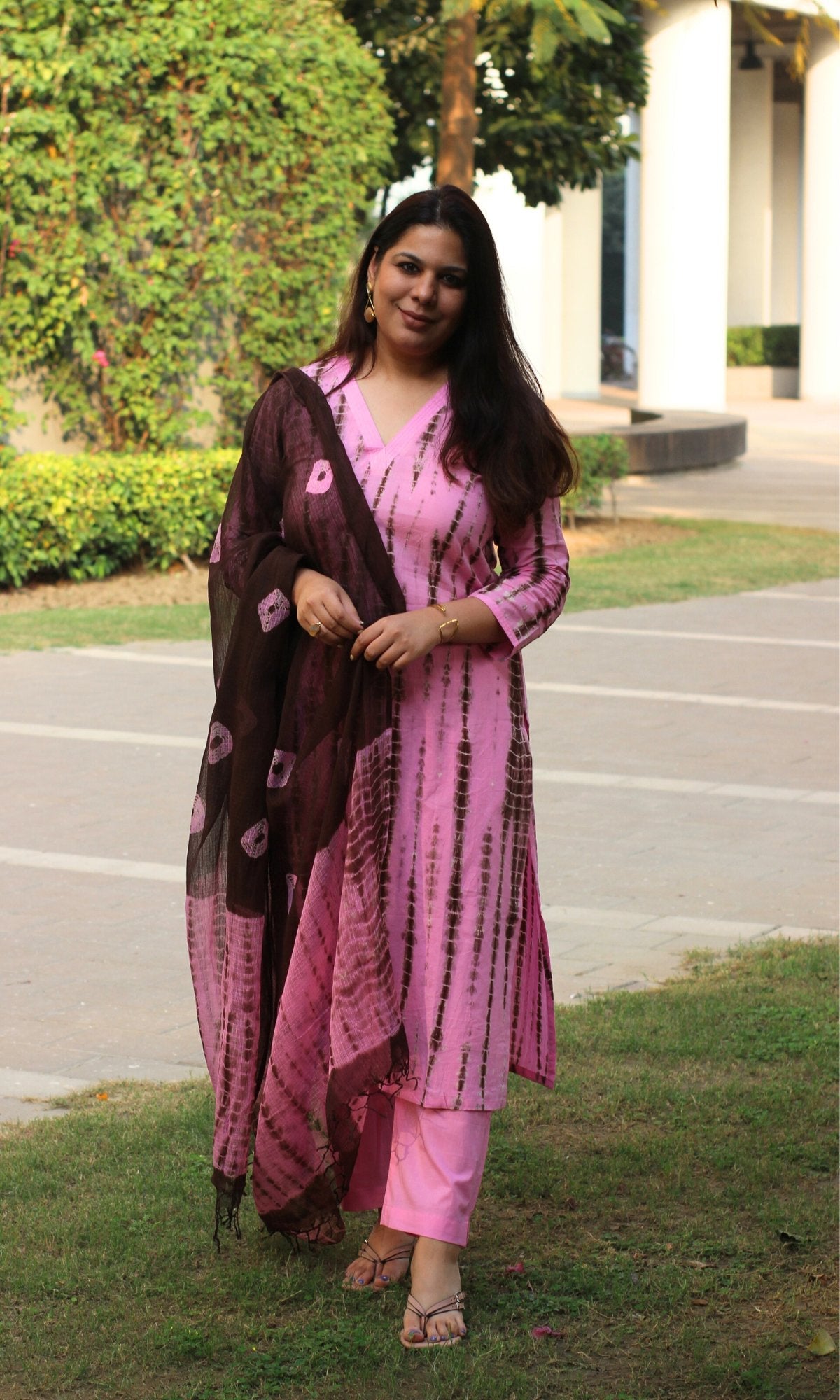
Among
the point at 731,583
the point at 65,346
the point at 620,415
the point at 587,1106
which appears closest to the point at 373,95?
the point at 65,346

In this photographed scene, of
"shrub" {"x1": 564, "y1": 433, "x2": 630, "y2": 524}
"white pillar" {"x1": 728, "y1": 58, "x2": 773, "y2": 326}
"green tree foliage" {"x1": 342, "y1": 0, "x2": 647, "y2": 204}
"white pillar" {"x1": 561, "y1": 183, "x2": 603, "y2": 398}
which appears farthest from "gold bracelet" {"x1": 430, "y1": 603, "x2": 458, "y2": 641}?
"white pillar" {"x1": 728, "y1": 58, "x2": 773, "y2": 326}

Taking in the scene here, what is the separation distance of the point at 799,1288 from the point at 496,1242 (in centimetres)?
55

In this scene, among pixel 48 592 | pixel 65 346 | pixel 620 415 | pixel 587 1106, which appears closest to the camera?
pixel 587 1106

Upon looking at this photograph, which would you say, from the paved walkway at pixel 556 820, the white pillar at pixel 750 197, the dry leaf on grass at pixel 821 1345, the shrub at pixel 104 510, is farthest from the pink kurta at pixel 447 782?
the white pillar at pixel 750 197

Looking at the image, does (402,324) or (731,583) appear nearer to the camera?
(402,324)

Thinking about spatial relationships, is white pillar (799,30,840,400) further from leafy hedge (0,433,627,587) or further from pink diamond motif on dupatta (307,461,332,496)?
pink diamond motif on dupatta (307,461,332,496)

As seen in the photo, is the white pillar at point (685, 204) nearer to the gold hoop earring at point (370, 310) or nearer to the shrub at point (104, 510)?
the shrub at point (104, 510)

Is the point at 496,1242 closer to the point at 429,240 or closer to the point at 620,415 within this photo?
the point at 429,240

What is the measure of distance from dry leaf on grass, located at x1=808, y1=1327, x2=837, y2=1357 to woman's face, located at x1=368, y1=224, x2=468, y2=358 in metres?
1.72

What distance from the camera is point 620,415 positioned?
90.0 feet

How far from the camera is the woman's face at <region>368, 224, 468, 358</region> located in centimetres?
301

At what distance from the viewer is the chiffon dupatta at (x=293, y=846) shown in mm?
2994

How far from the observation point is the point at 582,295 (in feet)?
118

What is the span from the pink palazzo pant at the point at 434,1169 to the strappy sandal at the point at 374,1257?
13 cm
